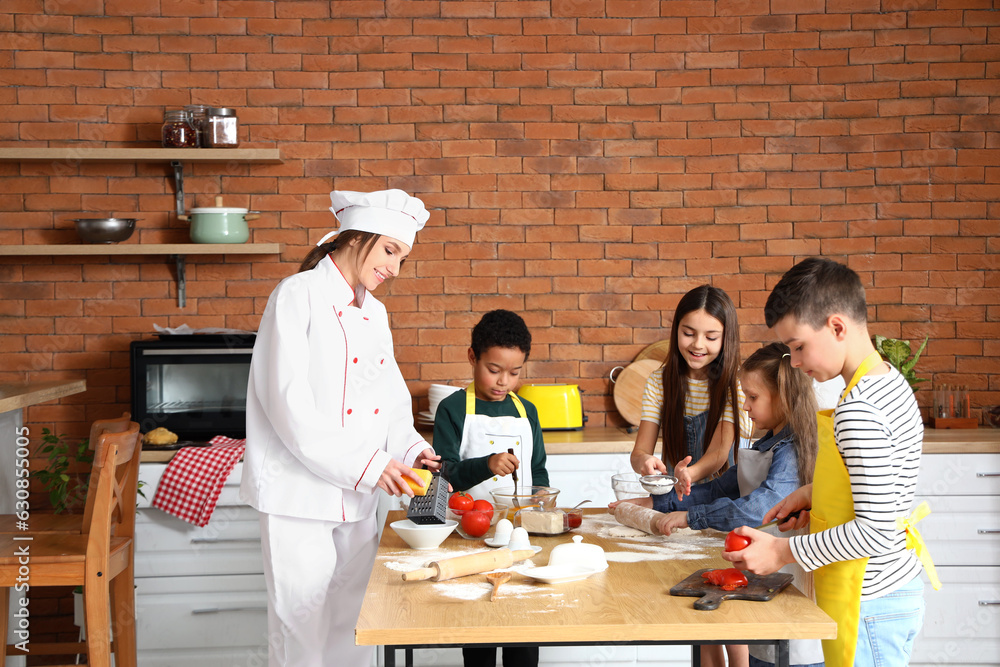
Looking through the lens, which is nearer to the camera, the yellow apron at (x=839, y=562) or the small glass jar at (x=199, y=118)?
the yellow apron at (x=839, y=562)

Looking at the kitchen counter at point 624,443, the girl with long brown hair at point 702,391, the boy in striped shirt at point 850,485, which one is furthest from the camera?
the kitchen counter at point 624,443

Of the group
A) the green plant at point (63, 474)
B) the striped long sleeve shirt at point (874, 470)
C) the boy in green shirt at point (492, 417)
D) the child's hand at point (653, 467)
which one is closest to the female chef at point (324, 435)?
the boy in green shirt at point (492, 417)

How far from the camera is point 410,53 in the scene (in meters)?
3.83

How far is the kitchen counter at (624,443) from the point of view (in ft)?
10.8

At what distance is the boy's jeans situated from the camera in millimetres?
1632

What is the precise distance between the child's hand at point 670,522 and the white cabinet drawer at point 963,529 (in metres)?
1.73

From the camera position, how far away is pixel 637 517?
2119 mm

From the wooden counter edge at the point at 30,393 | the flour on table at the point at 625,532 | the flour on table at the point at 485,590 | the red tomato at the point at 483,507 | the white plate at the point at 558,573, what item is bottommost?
the flour on table at the point at 625,532

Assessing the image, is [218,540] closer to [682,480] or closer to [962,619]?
[682,480]

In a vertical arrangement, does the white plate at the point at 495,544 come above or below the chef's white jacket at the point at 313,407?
below

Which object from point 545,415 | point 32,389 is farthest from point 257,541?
point 545,415

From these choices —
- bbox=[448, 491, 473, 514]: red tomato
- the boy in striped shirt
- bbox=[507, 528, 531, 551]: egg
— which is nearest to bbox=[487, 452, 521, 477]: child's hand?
bbox=[448, 491, 473, 514]: red tomato

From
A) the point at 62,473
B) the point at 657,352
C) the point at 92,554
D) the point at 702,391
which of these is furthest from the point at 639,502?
the point at 62,473

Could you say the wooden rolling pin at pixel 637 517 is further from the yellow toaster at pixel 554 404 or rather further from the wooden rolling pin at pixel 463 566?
the yellow toaster at pixel 554 404
